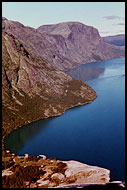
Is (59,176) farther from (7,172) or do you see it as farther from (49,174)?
(7,172)

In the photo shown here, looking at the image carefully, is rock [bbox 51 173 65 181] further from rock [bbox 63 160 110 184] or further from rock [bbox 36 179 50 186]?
rock [bbox 36 179 50 186]

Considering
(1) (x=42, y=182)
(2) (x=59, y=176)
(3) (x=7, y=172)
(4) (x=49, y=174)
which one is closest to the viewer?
(1) (x=42, y=182)

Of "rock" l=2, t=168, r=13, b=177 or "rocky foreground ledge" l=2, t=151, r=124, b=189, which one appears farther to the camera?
"rock" l=2, t=168, r=13, b=177

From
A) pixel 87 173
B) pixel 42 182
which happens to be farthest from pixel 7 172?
pixel 87 173

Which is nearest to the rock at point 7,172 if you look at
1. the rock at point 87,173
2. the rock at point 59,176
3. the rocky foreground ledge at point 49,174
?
the rocky foreground ledge at point 49,174

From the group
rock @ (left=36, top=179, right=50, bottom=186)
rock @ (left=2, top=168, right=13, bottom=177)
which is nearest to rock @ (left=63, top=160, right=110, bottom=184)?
rock @ (left=36, top=179, right=50, bottom=186)

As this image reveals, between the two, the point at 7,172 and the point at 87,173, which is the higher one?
the point at 87,173

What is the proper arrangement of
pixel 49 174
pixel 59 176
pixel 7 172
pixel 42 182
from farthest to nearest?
pixel 7 172 → pixel 49 174 → pixel 59 176 → pixel 42 182

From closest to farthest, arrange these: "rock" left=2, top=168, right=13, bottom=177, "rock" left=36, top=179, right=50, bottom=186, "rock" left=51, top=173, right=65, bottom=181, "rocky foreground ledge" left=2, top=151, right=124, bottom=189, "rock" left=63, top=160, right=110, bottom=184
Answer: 1. "rocky foreground ledge" left=2, top=151, right=124, bottom=189
2. "rock" left=36, top=179, right=50, bottom=186
3. "rock" left=63, top=160, right=110, bottom=184
4. "rock" left=51, top=173, right=65, bottom=181
5. "rock" left=2, top=168, right=13, bottom=177

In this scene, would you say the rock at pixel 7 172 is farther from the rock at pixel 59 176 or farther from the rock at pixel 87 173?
the rock at pixel 87 173
